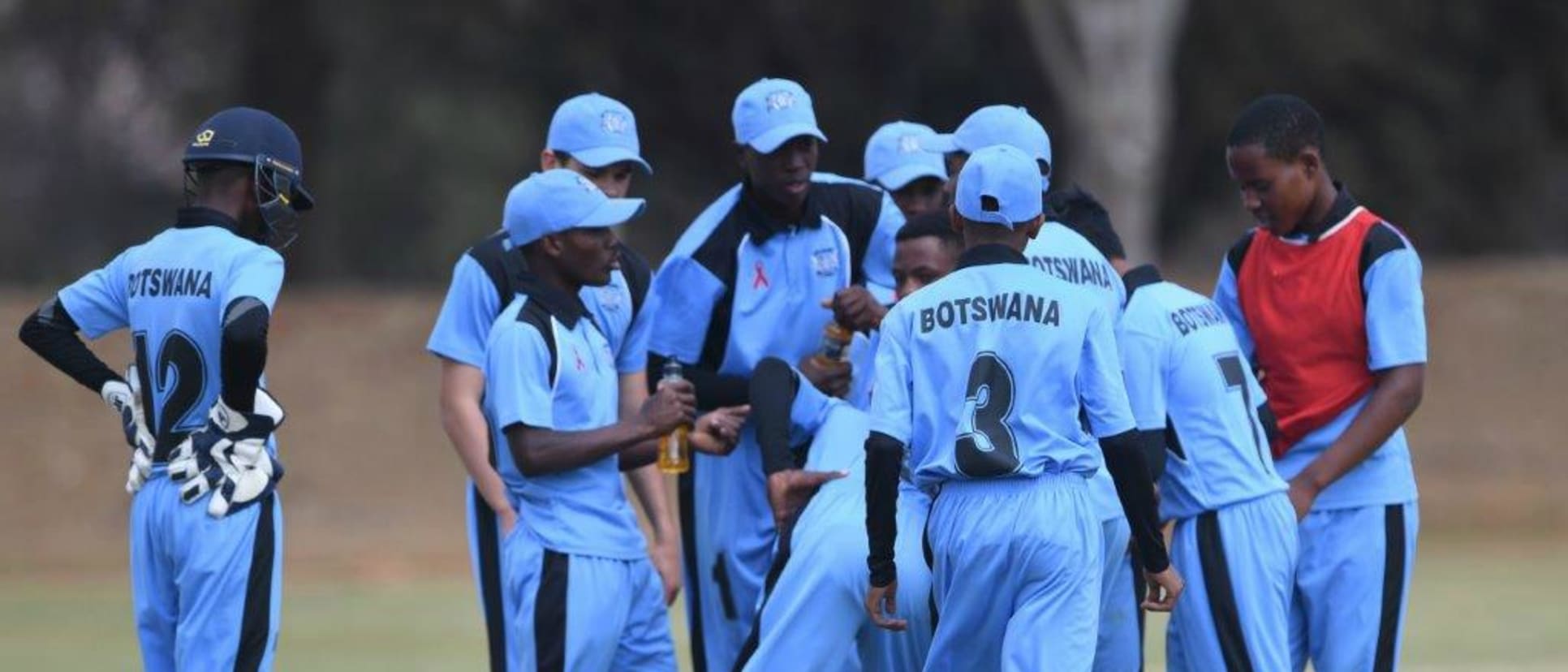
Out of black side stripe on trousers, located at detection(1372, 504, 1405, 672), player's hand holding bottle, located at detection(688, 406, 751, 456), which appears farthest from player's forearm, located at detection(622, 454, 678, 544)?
black side stripe on trousers, located at detection(1372, 504, 1405, 672)

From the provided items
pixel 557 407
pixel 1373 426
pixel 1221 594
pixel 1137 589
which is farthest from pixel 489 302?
pixel 1373 426

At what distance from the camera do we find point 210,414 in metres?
7.49

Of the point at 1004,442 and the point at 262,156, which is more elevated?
the point at 262,156

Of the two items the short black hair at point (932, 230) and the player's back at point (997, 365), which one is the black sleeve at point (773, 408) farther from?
the player's back at point (997, 365)

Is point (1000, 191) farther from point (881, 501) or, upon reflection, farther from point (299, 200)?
point (299, 200)

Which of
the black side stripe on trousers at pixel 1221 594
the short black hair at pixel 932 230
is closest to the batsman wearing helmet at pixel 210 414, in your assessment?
the short black hair at pixel 932 230

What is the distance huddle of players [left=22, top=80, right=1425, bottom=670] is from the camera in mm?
7062

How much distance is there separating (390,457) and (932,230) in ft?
40.6

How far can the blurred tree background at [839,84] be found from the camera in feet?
84.4

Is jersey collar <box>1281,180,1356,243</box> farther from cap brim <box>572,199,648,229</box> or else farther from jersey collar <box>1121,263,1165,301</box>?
cap brim <box>572,199,648,229</box>

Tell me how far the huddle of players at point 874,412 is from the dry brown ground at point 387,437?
34.0ft

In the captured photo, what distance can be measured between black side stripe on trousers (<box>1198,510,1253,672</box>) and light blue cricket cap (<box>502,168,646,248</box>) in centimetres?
218

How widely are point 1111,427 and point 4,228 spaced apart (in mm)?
28502

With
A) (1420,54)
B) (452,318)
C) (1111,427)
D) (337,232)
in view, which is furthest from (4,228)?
(1111,427)
